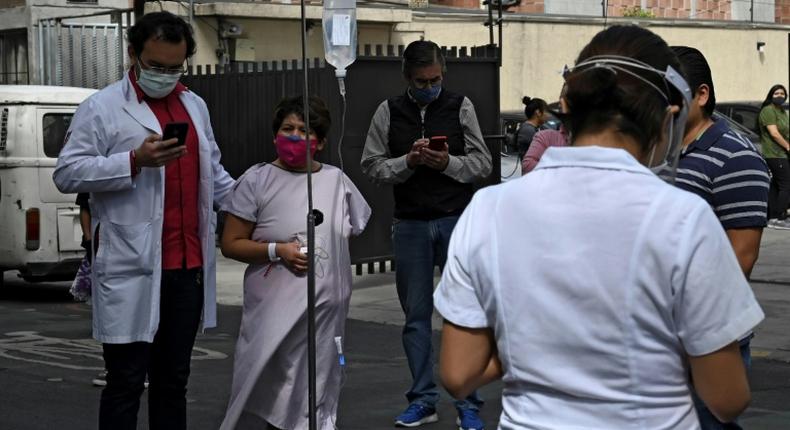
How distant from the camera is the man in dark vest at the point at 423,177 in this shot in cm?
757

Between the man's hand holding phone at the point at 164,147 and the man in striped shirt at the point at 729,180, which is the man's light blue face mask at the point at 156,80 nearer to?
the man's hand holding phone at the point at 164,147

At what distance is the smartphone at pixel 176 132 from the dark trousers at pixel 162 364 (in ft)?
1.78

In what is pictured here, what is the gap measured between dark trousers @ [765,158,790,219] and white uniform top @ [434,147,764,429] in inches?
659

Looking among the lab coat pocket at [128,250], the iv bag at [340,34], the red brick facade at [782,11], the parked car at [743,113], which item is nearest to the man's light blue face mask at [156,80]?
the lab coat pocket at [128,250]

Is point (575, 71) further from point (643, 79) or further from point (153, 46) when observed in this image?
point (153, 46)

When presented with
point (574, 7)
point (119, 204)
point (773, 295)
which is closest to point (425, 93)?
point (119, 204)

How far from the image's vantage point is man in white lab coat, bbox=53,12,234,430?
5.54 metres

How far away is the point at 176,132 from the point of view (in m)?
5.36

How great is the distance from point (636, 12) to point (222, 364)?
2499 cm

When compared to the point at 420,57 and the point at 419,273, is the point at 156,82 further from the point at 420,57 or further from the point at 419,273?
the point at 419,273

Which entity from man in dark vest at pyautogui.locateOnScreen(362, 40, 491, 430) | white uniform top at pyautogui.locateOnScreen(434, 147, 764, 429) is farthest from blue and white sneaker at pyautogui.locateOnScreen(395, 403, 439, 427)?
white uniform top at pyautogui.locateOnScreen(434, 147, 764, 429)

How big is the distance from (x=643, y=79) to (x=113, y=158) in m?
3.07

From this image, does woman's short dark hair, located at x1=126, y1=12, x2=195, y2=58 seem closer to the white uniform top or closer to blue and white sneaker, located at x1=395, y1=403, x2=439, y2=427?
blue and white sneaker, located at x1=395, y1=403, x2=439, y2=427

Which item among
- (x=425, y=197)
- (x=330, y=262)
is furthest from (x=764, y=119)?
(x=330, y=262)
